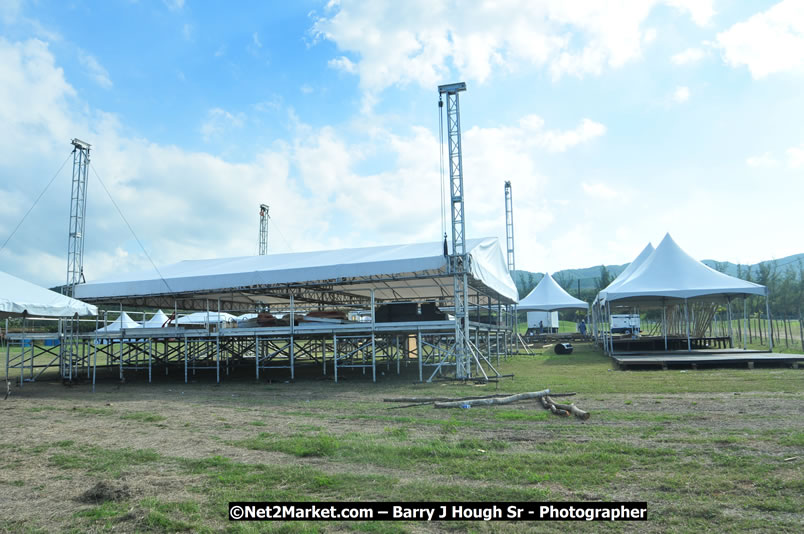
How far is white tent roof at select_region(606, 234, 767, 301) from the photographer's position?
18375 mm

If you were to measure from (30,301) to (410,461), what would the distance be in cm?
1232

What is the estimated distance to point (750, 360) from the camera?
15.3m

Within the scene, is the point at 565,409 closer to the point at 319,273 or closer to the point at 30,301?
the point at 319,273

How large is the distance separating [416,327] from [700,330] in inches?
730

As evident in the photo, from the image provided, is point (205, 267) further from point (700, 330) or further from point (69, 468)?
point (700, 330)

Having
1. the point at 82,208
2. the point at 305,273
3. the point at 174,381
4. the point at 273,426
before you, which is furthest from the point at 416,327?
the point at 82,208

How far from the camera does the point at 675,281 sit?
19.4 meters

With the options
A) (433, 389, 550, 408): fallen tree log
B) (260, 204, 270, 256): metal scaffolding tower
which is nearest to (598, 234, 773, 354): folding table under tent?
(433, 389, 550, 408): fallen tree log

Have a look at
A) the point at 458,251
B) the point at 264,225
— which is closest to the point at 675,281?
the point at 458,251

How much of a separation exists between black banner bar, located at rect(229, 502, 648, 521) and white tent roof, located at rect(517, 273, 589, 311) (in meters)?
30.0

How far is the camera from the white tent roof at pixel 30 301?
498 inches

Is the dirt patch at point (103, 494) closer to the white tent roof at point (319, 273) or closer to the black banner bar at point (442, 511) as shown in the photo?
the black banner bar at point (442, 511)

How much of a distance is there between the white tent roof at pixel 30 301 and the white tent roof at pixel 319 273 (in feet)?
9.87

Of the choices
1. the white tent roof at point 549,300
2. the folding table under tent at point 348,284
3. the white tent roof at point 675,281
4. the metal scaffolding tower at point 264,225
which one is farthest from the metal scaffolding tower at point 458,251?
the metal scaffolding tower at point 264,225
